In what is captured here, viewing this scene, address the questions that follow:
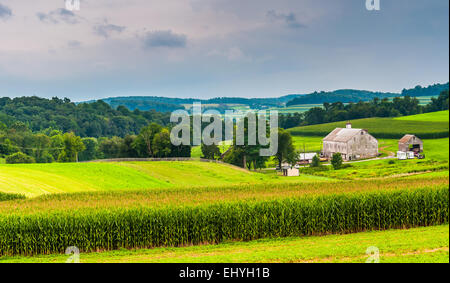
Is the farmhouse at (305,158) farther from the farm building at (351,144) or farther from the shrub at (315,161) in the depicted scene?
the farm building at (351,144)

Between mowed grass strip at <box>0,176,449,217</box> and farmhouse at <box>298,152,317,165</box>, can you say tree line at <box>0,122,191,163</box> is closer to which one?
mowed grass strip at <box>0,176,449,217</box>

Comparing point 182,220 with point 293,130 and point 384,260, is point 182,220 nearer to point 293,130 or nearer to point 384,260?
point 384,260

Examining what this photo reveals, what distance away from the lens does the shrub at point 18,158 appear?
28344 millimetres

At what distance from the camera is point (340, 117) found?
34.4m

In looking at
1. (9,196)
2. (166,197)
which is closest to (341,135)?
(166,197)

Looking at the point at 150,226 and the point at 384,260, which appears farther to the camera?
the point at 150,226

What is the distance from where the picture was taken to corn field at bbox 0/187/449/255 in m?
14.8

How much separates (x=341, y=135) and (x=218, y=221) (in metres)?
17.1

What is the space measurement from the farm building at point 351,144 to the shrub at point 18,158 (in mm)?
17877

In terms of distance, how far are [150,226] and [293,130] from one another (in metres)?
19.9

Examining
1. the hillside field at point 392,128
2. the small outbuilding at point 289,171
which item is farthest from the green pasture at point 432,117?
the small outbuilding at point 289,171

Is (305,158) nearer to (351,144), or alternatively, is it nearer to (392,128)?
(351,144)
